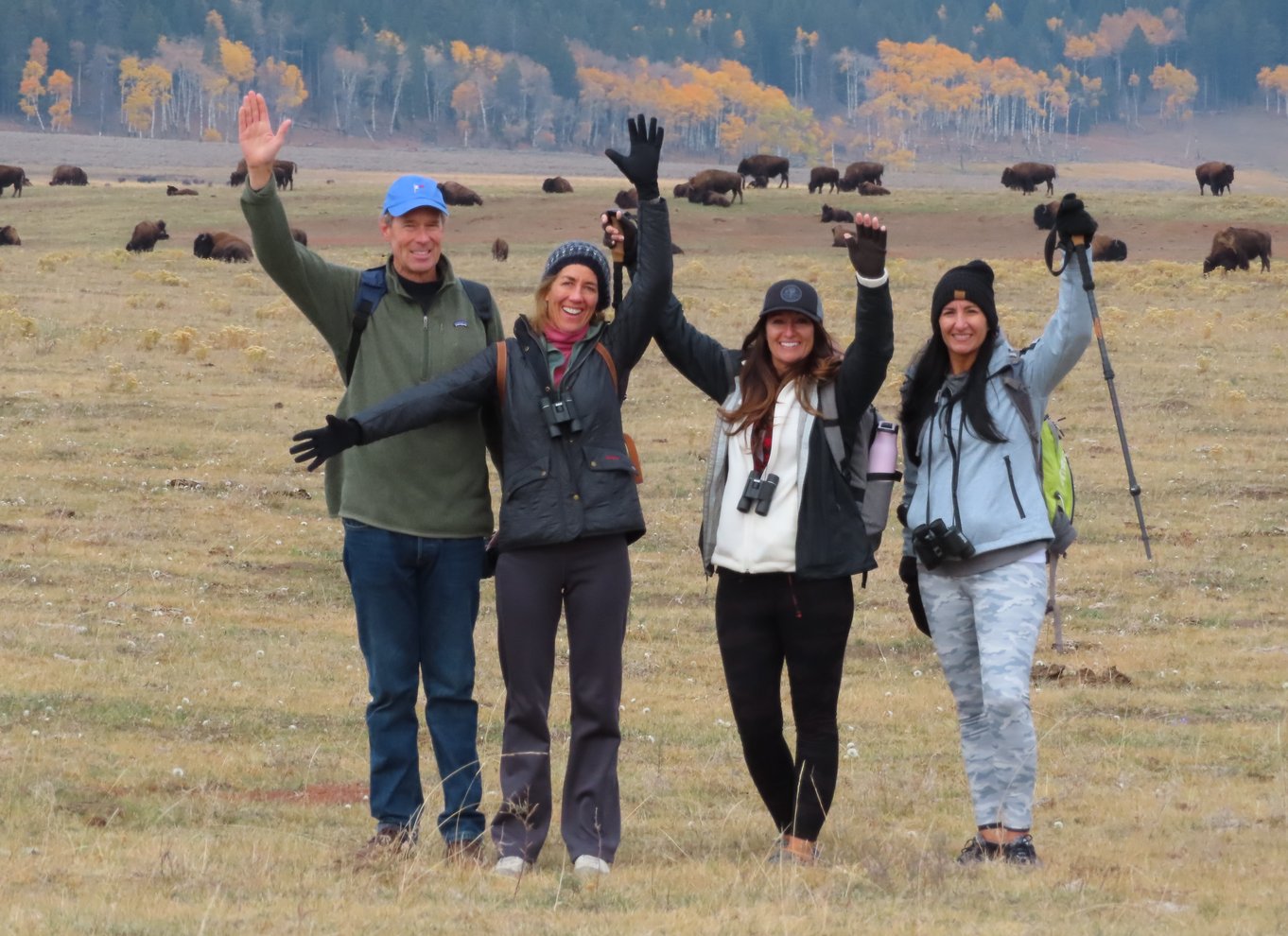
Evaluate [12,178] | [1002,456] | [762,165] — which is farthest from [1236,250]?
[12,178]

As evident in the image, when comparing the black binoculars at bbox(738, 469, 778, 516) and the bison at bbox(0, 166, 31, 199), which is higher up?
the bison at bbox(0, 166, 31, 199)

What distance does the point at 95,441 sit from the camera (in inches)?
680

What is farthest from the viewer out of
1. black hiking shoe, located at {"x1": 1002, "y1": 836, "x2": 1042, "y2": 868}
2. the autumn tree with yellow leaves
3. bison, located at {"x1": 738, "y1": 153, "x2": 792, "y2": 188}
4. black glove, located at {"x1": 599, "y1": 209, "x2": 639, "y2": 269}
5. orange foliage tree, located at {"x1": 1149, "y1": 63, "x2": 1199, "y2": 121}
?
orange foliage tree, located at {"x1": 1149, "y1": 63, "x2": 1199, "y2": 121}

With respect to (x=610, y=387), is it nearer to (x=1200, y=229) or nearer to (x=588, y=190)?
(x=1200, y=229)

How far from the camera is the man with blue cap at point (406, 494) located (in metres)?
5.62

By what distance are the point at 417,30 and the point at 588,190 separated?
119 m

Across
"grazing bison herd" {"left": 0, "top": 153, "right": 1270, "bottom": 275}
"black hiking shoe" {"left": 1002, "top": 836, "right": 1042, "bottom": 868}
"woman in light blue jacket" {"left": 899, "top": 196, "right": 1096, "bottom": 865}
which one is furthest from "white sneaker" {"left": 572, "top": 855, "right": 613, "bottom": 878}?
"grazing bison herd" {"left": 0, "top": 153, "right": 1270, "bottom": 275}

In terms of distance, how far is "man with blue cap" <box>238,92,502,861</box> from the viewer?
562 cm

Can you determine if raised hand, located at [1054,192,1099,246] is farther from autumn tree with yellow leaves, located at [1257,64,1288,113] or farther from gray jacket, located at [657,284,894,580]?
autumn tree with yellow leaves, located at [1257,64,1288,113]

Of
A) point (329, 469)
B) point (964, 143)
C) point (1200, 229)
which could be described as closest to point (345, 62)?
point (964, 143)

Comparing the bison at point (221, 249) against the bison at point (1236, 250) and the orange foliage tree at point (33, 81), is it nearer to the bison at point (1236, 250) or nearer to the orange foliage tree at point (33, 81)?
the bison at point (1236, 250)

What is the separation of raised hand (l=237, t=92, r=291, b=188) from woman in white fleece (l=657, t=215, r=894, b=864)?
1.29 meters

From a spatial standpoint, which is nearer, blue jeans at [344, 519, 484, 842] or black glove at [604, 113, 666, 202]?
blue jeans at [344, 519, 484, 842]

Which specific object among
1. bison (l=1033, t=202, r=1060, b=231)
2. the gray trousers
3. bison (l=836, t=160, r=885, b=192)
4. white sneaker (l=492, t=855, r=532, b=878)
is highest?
bison (l=836, t=160, r=885, b=192)
